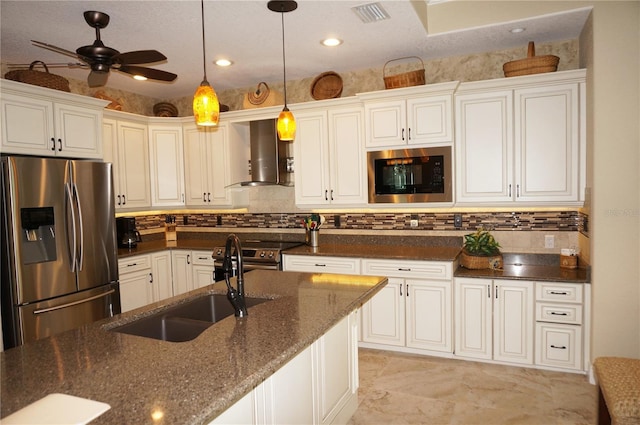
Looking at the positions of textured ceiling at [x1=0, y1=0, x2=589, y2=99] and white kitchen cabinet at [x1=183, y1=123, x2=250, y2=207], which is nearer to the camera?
textured ceiling at [x1=0, y1=0, x2=589, y2=99]

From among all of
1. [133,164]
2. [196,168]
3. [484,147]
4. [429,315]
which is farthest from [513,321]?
[133,164]

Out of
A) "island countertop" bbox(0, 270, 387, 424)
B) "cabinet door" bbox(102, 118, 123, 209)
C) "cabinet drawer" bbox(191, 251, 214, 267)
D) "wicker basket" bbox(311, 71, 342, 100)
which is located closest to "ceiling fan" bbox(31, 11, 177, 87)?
"island countertop" bbox(0, 270, 387, 424)

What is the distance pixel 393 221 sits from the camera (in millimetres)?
4391

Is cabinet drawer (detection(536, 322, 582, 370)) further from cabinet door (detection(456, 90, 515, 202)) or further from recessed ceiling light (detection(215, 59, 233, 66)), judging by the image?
recessed ceiling light (detection(215, 59, 233, 66))

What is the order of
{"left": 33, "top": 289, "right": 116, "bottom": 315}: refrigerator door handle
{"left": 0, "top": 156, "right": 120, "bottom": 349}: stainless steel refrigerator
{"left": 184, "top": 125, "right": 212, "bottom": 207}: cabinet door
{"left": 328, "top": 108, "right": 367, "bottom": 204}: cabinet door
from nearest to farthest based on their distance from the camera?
{"left": 0, "top": 156, "right": 120, "bottom": 349}: stainless steel refrigerator → {"left": 33, "top": 289, "right": 116, "bottom": 315}: refrigerator door handle → {"left": 328, "top": 108, "right": 367, "bottom": 204}: cabinet door → {"left": 184, "top": 125, "right": 212, "bottom": 207}: cabinet door


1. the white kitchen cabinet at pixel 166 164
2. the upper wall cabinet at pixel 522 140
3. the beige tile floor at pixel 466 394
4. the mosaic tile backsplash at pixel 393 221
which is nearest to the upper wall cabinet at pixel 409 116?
the upper wall cabinet at pixel 522 140

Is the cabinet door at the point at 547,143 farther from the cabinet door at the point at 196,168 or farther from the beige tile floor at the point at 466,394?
the cabinet door at the point at 196,168

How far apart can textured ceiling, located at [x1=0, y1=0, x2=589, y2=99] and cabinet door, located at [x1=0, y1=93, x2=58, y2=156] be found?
19.9 inches

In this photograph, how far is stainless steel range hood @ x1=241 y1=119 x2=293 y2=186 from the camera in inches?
179

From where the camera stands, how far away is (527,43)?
3.73m

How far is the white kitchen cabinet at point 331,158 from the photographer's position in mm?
4133

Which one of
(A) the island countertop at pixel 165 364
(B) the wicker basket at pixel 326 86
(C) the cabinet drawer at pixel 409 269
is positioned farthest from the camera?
(B) the wicker basket at pixel 326 86

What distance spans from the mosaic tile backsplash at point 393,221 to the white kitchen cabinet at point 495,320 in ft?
2.33

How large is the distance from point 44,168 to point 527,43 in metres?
4.04
